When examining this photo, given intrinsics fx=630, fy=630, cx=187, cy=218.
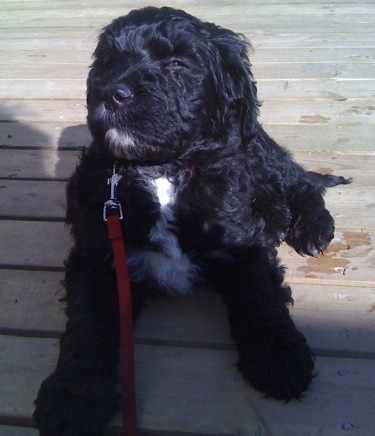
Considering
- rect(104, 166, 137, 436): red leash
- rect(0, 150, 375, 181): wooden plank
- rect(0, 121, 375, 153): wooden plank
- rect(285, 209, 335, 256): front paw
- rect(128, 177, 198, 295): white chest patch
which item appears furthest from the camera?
rect(0, 121, 375, 153): wooden plank

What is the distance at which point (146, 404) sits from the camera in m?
1.87

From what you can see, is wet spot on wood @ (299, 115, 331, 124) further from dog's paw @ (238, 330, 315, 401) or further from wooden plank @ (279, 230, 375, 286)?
dog's paw @ (238, 330, 315, 401)

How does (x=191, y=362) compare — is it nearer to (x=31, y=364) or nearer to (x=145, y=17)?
(x=31, y=364)

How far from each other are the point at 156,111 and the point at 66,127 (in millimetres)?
1761

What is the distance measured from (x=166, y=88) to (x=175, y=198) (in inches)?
16.0

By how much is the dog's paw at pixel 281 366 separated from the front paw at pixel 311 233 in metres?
0.57

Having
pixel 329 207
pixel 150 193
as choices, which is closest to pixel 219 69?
pixel 150 193

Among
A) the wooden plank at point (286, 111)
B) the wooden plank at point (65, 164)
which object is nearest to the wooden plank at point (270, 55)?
the wooden plank at point (286, 111)

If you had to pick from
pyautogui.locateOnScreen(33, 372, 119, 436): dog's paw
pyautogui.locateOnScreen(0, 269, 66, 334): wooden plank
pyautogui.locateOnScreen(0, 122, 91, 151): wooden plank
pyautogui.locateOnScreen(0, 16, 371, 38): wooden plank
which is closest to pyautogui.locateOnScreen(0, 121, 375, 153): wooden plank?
pyautogui.locateOnScreen(0, 122, 91, 151): wooden plank

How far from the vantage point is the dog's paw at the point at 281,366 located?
6.11ft

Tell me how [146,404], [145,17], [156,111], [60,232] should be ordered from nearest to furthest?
[146,404] → [156,111] → [145,17] → [60,232]

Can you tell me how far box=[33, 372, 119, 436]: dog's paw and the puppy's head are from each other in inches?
29.3

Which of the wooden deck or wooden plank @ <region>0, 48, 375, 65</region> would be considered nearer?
the wooden deck

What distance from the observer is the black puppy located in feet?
6.49
